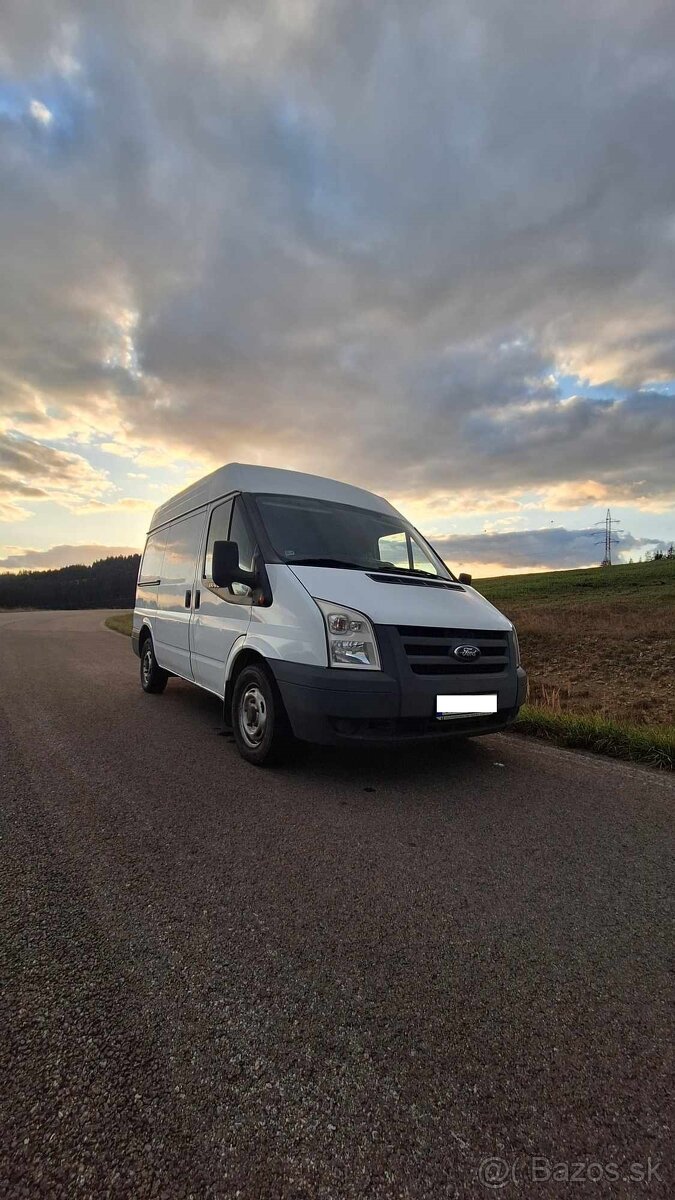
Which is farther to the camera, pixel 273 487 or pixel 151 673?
pixel 151 673

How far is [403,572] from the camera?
4527 millimetres

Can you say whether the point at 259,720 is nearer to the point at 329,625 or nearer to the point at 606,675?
the point at 329,625

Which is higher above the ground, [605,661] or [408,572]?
[408,572]

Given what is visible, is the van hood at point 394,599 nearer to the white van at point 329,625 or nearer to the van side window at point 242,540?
the white van at point 329,625

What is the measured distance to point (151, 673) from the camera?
6.82 metres

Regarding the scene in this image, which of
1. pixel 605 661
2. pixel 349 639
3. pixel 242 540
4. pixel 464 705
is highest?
pixel 242 540

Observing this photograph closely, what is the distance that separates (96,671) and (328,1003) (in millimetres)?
8158

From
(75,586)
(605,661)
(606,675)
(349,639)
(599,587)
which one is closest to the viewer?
(349,639)

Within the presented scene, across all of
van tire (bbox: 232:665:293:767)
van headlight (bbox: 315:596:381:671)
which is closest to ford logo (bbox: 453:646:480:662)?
van headlight (bbox: 315:596:381:671)

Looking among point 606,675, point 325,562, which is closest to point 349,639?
point 325,562

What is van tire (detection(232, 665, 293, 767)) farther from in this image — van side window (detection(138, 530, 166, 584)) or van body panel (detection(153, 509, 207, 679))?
van side window (detection(138, 530, 166, 584))

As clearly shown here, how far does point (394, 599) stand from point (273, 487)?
1675 millimetres

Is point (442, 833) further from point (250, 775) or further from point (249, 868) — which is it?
point (250, 775)

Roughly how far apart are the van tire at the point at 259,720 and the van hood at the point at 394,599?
2.56 ft
